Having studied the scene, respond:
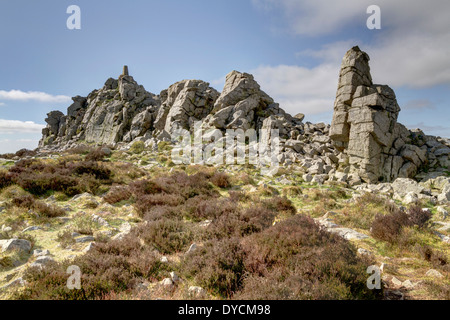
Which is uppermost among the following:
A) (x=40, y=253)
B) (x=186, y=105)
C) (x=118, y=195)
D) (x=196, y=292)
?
(x=186, y=105)

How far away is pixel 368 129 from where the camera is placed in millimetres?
17016

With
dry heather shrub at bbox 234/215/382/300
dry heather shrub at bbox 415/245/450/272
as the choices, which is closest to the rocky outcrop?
dry heather shrub at bbox 415/245/450/272

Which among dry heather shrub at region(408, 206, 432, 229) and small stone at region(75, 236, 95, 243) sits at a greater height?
dry heather shrub at region(408, 206, 432, 229)

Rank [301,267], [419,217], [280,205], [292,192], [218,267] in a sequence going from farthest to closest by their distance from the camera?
1. [292,192]
2. [280,205]
3. [419,217]
4. [218,267]
5. [301,267]

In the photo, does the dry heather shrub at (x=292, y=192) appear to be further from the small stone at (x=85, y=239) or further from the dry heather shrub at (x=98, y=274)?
the small stone at (x=85, y=239)

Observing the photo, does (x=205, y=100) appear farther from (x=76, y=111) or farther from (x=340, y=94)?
(x=76, y=111)

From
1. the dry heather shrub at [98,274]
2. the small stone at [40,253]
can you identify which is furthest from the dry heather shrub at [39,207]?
the dry heather shrub at [98,274]

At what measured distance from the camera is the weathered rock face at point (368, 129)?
56.1ft

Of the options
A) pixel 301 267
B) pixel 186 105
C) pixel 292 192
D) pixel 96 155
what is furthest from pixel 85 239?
pixel 186 105

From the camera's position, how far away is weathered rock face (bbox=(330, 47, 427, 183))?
17.1 meters

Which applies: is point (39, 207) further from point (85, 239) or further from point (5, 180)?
point (5, 180)

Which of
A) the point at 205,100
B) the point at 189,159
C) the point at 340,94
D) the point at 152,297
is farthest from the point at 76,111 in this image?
the point at 152,297

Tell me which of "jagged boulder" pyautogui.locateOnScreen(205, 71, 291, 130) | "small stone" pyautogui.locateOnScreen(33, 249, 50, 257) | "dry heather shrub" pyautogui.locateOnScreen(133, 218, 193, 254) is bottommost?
"small stone" pyautogui.locateOnScreen(33, 249, 50, 257)
